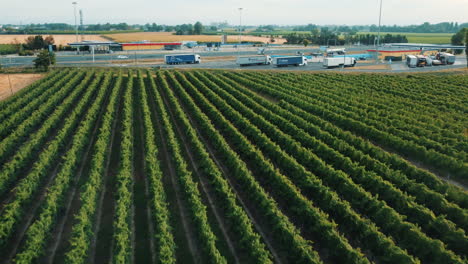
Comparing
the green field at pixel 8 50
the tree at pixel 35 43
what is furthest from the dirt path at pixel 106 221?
the green field at pixel 8 50

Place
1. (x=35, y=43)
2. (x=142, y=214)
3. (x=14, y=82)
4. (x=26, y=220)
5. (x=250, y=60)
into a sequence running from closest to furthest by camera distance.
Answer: (x=26, y=220) → (x=142, y=214) → (x=14, y=82) → (x=250, y=60) → (x=35, y=43)

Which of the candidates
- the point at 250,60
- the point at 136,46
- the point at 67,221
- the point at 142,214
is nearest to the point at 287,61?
the point at 250,60

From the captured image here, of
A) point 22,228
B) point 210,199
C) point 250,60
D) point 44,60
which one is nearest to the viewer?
point 22,228

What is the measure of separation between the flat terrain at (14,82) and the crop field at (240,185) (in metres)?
12.1

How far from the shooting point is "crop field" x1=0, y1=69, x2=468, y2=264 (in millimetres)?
18656

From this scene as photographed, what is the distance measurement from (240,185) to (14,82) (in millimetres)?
52103

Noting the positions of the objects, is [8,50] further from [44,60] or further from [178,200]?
[178,200]

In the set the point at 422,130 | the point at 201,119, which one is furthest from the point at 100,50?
the point at 422,130

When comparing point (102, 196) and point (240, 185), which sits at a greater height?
point (240, 185)

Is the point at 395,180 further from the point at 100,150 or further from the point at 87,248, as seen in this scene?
the point at 100,150

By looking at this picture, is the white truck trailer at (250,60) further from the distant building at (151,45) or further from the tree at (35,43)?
the tree at (35,43)

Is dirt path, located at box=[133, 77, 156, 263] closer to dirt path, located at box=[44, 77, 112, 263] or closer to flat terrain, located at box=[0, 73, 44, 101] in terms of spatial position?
dirt path, located at box=[44, 77, 112, 263]

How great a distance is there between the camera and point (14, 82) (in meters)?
60.3

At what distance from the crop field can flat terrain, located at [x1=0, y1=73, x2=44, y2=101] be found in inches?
476
